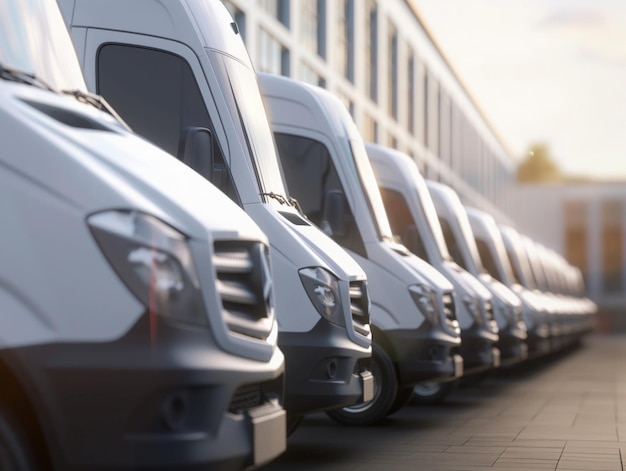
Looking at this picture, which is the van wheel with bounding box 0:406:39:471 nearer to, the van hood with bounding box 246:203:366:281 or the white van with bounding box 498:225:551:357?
the van hood with bounding box 246:203:366:281

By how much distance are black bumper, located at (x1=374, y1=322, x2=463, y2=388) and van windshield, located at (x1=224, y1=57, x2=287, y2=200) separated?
3.04m

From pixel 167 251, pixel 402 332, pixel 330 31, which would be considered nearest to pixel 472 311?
pixel 402 332

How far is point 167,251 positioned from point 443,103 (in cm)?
5256

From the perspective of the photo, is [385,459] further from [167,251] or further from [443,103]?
[443,103]

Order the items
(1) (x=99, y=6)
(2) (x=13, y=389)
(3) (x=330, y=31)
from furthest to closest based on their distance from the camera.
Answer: (3) (x=330, y=31) < (1) (x=99, y=6) < (2) (x=13, y=389)

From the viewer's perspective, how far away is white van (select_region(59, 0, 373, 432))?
27.3 ft

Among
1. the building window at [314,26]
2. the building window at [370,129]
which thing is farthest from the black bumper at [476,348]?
the building window at [370,129]

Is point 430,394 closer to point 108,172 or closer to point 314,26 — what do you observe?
point 108,172

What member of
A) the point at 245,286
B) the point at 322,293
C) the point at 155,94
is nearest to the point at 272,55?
the point at 155,94

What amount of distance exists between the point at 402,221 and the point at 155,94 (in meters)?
5.47

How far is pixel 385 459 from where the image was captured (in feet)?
30.5

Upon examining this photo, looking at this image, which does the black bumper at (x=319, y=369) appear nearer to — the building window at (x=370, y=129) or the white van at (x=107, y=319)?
the white van at (x=107, y=319)

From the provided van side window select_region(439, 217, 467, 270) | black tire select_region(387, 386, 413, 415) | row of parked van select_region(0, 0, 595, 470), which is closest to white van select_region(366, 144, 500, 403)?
van side window select_region(439, 217, 467, 270)

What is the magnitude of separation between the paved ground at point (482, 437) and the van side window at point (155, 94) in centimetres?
220
